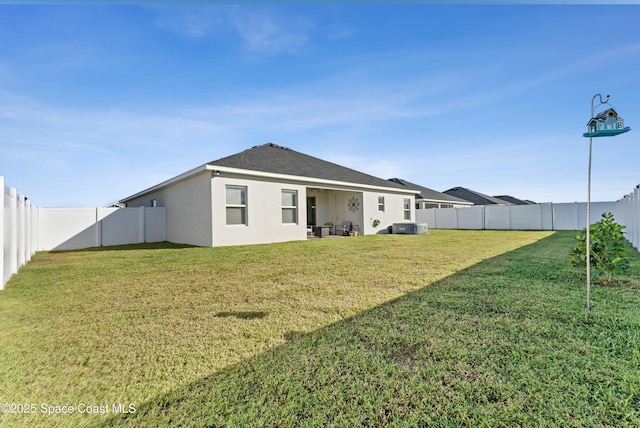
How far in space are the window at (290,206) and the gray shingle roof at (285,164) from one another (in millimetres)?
988

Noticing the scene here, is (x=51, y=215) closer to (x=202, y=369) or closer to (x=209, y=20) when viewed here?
(x=209, y=20)

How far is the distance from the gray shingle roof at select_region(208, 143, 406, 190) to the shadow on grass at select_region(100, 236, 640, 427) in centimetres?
985

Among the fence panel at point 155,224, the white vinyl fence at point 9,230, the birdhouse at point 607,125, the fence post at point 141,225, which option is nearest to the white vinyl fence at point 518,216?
the birdhouse at point 607,125

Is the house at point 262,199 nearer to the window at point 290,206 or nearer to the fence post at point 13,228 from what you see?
the window at point 290,206

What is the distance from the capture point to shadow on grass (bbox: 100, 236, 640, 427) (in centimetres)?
169

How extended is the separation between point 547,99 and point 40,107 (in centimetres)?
1717

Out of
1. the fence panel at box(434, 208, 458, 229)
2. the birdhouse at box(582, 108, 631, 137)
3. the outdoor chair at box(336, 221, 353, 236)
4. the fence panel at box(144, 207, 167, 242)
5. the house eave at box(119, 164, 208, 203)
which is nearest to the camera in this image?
the birdhouse at box(582, 108, 631, 137)

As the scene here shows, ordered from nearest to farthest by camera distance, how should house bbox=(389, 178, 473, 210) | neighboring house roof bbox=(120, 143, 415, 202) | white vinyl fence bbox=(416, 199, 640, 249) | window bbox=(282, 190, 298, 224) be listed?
neighboring house roof bbox=(120, 143, 415, 202)
window bbox=(282, 190, 298, 224)
white vinyl fence bbox=(416, 199, 640, 249)
house bbox=(389, 178, 473, 210)

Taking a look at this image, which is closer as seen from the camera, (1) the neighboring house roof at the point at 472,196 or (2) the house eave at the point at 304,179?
(2) the house eave at the point at 304,179

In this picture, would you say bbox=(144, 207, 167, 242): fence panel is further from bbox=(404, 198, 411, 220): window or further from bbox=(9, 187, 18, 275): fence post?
bbox=(404, 198, 411, 220): window

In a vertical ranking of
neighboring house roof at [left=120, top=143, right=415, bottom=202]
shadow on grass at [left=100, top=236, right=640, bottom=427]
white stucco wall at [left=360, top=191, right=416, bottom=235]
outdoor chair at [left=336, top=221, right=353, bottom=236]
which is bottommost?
shadow on grass at [left=100, top=236, right=640, bottom=427]

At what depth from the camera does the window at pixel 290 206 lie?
529 inches

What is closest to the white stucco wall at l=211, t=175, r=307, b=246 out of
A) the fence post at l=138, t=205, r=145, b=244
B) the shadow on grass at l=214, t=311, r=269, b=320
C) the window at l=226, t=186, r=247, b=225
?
the window at l=226, t=186, r=247, b=225

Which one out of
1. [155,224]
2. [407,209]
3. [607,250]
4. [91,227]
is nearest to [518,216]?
[407,209]
